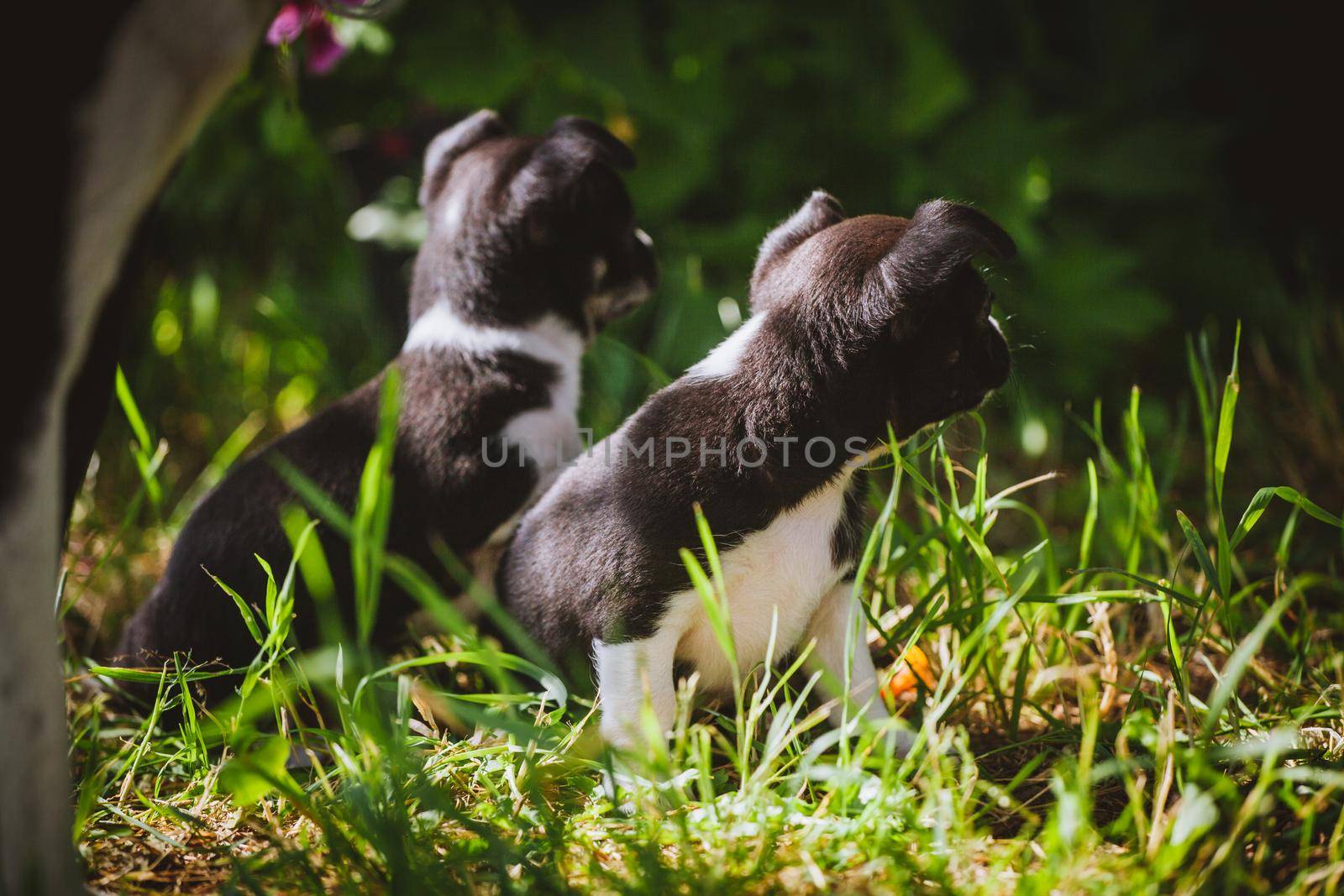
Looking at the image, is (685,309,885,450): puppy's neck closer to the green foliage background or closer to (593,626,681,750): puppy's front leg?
(593,626,681,750): puppy's front leg

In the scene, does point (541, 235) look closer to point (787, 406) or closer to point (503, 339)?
point (503, 339)

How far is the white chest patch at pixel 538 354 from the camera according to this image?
249 centimetres

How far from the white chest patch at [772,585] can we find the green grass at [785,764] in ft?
0.28

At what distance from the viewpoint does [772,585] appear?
200cm

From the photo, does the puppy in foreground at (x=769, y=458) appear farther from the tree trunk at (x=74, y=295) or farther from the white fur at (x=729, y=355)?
the tree trunk at (x=74, y=295)

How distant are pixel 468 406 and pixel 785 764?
44.9 inches

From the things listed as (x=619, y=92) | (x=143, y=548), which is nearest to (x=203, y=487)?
(x=143, y=548)

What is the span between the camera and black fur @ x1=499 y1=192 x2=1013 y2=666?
185 centimetres

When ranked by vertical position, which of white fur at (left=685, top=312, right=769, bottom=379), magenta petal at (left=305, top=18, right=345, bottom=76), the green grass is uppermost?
magenta petal at (left=305, top=18, right=345, bottom=76)

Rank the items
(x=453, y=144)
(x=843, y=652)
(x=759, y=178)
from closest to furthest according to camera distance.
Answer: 1. (x=843, y=652)
2. (x=453, y=144)
3. (x=759, y=178)

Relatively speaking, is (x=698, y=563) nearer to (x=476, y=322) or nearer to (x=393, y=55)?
(x=476, y=322)

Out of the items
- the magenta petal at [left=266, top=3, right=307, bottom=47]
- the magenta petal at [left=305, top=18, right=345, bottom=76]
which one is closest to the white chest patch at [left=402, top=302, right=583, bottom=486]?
the magenta petal at [left=266, top=3, right=307, bottom=47]

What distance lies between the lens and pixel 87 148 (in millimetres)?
1272

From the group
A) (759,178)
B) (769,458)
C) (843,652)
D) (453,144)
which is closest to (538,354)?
(453,144)
